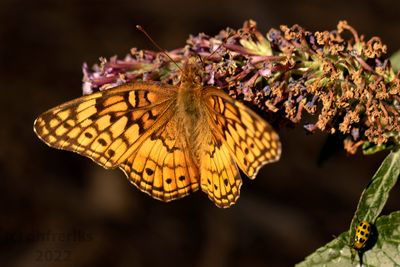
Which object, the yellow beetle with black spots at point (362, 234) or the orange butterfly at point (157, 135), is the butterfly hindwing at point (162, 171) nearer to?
the orange butterfly at point (157, 135)

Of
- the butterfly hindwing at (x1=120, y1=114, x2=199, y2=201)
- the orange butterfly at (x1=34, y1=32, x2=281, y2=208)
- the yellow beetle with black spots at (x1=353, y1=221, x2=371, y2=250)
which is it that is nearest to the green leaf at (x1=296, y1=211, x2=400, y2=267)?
the yellow beetle with black spots at (x1=353, y1=221, x2=371, y2=250)

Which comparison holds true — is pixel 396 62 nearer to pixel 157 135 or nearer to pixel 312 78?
pixel 312 78

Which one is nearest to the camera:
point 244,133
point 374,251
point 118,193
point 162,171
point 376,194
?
point 244,133

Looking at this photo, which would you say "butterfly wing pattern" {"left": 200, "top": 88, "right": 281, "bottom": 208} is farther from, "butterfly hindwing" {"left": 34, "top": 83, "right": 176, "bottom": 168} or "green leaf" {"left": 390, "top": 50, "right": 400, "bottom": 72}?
"green leaf" {"left": 390, "top": 50, "right": 400, "bottom": 72}

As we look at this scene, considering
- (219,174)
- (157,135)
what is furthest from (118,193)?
(219,174)

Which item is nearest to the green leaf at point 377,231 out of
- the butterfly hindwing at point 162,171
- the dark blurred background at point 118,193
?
the butterfly hindwing at point 162,171

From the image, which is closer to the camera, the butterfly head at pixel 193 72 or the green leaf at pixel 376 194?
the green leaf at pixel 376 194
